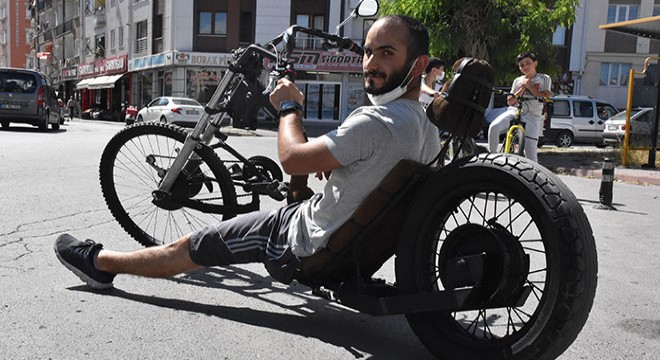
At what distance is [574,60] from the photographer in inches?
1497

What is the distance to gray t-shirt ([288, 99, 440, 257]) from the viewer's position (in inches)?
101

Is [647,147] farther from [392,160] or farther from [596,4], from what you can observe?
[596,4]

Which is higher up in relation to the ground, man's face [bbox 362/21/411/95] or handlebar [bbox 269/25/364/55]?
handlebar [bbox 269/25/364/55]

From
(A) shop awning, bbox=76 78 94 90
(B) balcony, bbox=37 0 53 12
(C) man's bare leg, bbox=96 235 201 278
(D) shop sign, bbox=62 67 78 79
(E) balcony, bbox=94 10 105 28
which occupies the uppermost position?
(B) balcony, bbox=37 0 53 12

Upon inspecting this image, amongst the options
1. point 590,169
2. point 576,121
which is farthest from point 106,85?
point 590,169

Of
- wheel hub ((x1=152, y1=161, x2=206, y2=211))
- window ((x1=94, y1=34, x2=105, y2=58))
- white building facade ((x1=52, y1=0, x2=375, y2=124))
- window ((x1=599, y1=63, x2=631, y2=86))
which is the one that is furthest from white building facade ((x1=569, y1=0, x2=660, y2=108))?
wheel hub ((x1=152, y1=161, x2=206, y2=211))

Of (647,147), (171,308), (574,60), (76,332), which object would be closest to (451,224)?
(171,308)

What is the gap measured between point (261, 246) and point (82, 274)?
1.15 metres

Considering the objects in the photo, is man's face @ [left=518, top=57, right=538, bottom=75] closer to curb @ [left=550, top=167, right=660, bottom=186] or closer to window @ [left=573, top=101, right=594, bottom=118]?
curb @ [left=550, top=167, right=660, bottom=186]

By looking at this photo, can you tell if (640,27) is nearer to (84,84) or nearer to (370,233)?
(370,233)

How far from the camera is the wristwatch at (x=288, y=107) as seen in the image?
112 inches

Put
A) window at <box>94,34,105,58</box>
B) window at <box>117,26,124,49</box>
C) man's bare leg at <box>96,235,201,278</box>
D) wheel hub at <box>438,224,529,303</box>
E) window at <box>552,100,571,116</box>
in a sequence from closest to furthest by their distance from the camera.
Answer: wheel hub at <box>438,224,529,303</box> < man's bare leg at <box>96,235,201,278</box> < window at <box>552,100,571,116</box> < window at <box>117,26,124,49</box> < window at <box>94,34,105,58</box>

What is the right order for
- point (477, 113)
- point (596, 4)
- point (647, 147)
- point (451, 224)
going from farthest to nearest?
1. point (596, 4)
2. point (647, 147)
3. point (451, 224)
4. point (477, 113)

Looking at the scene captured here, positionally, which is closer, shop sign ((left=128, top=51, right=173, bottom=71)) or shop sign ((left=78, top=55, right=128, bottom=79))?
shop sign ((left=128, top=51, right=173, bottom=71))
